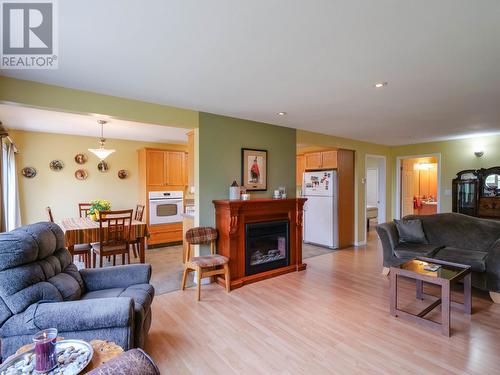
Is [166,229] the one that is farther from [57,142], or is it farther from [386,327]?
[386,327]

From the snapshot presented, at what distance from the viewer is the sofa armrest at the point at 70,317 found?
1589 mm

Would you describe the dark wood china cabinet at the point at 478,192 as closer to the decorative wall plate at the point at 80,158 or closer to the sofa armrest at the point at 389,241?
the sofa armrest at the point at 389,241

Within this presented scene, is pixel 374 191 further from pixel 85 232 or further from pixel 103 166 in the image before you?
pixel 85 232

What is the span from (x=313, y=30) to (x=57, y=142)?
5.46 metres

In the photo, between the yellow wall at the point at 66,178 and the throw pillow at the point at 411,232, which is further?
the yellow wall at the point at 66,178

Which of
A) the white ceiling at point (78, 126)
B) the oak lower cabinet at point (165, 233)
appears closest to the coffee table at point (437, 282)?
the white ceiling at point (78, 126)

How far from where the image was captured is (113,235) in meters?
3.93

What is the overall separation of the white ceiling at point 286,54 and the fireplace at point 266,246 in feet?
5.70

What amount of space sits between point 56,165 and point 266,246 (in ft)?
14.5

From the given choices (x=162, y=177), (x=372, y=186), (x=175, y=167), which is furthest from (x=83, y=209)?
(x=372, y=186)

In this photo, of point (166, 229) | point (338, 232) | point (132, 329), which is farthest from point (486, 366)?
point (166, 229)

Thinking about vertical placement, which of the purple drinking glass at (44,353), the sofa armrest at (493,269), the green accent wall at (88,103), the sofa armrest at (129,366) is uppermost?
the green accent wall at (88,103)

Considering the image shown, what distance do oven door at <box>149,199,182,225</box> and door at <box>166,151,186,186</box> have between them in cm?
46

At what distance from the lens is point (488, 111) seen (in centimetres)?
362
